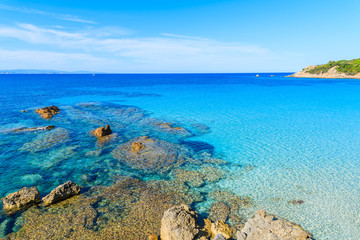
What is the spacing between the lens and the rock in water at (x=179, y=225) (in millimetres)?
9953

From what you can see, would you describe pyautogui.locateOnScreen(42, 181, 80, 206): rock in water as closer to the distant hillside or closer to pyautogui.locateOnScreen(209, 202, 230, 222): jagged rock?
pyautogui.locateOnScreen(209, 202, 230, 222): jagged rock

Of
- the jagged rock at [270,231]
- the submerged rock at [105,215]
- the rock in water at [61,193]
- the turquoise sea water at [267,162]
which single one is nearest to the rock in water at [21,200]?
the rock in water at [61,193]

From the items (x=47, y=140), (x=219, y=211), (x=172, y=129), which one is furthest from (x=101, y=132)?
(x=219, y=211)

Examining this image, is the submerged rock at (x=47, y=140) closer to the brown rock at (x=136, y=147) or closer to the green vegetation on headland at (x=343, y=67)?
the brown rock at (x=136, y=147)

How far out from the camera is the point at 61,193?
13320 mm

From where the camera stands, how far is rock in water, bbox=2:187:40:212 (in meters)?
12.5

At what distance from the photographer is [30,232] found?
10.6 meters

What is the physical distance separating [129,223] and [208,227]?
435 cm

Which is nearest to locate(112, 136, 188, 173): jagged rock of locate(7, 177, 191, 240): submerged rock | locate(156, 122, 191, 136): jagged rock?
locate(7, 177, 191, 240): submerged rock

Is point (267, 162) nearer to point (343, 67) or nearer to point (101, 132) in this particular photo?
point (101, 132)

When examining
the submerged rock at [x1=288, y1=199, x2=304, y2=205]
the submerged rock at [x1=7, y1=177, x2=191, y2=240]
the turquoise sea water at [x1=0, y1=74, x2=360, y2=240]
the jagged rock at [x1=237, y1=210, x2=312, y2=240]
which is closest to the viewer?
the jagged rock at [x1=237, y1=210, x2=312, y2=240]

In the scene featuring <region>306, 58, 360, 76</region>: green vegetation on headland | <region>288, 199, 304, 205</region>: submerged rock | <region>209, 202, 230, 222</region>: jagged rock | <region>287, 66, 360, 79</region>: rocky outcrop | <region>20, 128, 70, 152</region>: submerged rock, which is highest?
<region>306, 58, 360, 76</region>: green vegetation on headland

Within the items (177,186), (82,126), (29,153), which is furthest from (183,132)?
(29,153)

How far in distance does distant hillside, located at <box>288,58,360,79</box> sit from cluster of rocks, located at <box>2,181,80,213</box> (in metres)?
173
